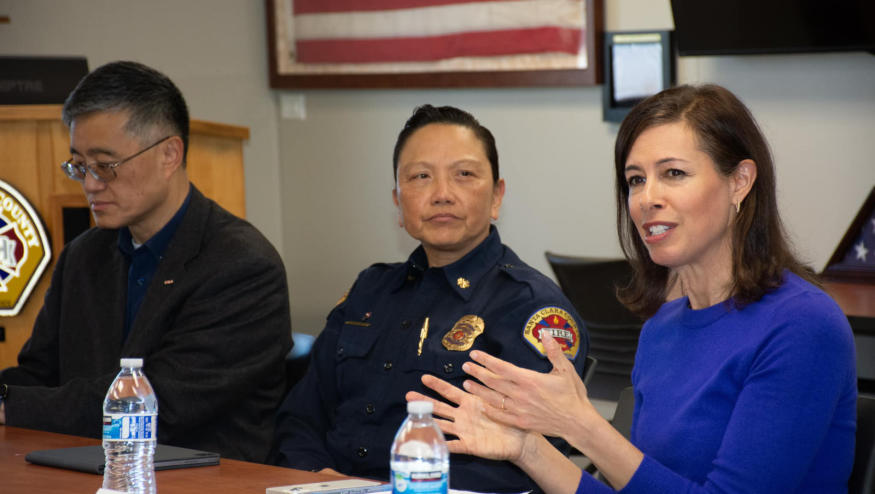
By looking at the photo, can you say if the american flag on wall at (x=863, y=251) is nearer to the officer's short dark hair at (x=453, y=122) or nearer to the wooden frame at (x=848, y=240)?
the wooden frame at (x=848, y=240)

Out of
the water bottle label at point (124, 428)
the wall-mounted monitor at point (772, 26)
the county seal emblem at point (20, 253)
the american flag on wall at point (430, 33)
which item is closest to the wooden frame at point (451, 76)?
the american flag on wall at point (430, 33)

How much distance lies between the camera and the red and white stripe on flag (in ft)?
14.0

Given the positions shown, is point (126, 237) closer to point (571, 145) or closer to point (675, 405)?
point (675, 405)

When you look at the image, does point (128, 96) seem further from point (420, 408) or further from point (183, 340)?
point (420, 408)

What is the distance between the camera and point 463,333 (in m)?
2.17

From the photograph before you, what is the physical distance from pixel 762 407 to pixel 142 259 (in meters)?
1.67

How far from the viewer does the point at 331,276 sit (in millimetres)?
5035

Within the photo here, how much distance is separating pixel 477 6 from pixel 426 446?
131 inches

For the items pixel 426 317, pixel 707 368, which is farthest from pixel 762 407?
pixel 426 317

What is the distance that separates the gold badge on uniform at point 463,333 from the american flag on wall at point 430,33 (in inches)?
89.1

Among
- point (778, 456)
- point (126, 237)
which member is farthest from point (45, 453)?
point (778, 456)

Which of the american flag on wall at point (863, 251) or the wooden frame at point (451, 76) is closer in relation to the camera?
the american flag on wall at point (863, 251)

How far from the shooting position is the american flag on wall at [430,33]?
14.0 ft

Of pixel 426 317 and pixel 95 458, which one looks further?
pixel 426 317
